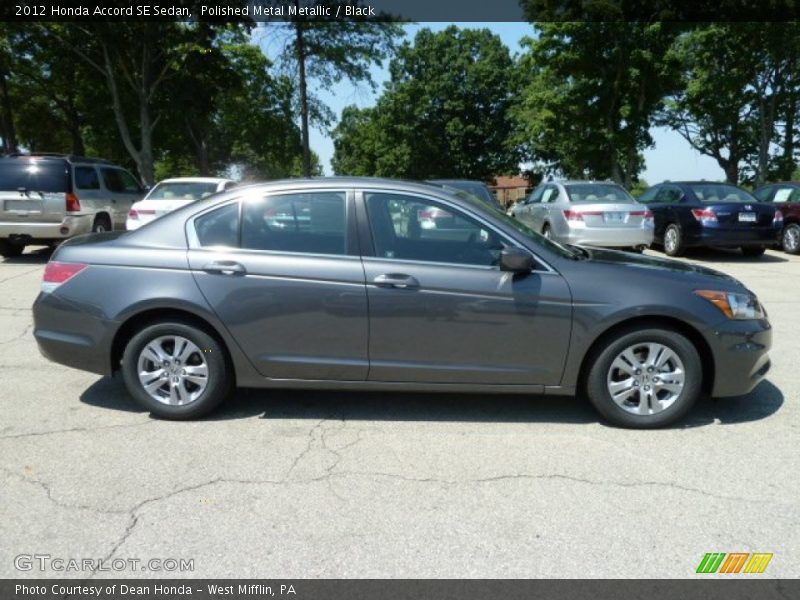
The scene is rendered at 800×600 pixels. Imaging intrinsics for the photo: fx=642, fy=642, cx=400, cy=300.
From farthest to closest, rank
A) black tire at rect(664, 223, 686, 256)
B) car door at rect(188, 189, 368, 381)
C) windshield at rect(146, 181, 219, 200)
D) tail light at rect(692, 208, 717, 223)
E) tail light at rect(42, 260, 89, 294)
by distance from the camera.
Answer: black tire at rect(664, 223, 686, 256) → tail light at rect(692, 208, 717, 223) → windshield at rect(146, 181, 219, 200) → tail light at rect(42, 260, 89, 294) → car door at rect(188, 189, 368, 381)

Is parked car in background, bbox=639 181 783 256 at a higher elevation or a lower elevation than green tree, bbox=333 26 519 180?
lower

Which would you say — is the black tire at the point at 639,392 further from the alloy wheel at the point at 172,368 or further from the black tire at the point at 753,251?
the black tire at the point at 753,251

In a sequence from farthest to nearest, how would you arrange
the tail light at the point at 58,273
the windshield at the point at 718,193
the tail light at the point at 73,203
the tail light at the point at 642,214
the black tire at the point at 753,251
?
the black tire at the point at 753,251, the windshield at the point at 718,193, the tail light at the point at 642,214, the tail light at the point at 73,203, the tail light at the point at 58,273

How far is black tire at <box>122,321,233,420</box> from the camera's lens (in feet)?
13.6

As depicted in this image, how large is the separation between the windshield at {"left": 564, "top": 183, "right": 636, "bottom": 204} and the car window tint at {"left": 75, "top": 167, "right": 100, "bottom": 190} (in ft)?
30.2

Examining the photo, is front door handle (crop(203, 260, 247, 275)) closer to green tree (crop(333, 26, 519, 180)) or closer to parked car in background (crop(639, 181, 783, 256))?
parked car in background (crop(639, 181, 783, 256))

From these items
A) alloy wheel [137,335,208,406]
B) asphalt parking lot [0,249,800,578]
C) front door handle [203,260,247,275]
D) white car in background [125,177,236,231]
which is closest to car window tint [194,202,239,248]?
front door handle [203,260,247,275]

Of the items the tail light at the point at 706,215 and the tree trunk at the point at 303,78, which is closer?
the tail light at the point at 706,215

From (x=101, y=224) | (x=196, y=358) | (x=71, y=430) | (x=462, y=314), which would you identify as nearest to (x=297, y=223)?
(x=196, y=358)

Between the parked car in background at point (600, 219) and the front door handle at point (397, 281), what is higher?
the front door handle at point (397, 281)

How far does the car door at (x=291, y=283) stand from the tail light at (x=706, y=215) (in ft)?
33.3

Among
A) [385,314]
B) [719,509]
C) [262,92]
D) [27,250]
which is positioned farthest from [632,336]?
[262,92]

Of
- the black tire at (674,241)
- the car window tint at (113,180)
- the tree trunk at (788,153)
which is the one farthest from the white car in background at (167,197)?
the tree trunk at (788,153)

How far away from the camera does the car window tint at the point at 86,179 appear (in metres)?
11.9
